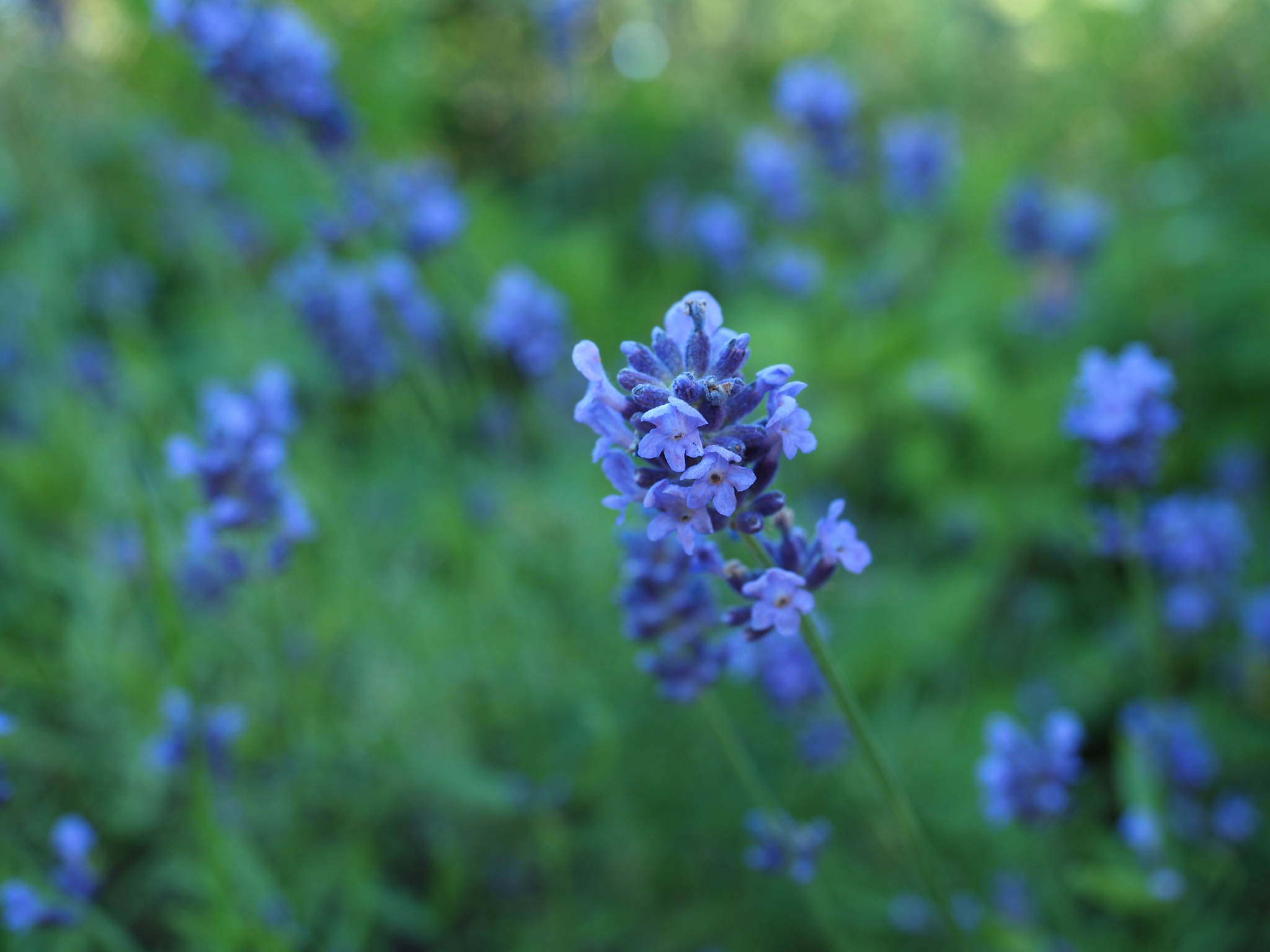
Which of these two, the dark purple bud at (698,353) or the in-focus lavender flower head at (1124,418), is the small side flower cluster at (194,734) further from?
the in-focus lavender flower head at (1124,418)

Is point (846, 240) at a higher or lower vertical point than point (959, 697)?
higher

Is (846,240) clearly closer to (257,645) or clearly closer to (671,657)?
(257,645)

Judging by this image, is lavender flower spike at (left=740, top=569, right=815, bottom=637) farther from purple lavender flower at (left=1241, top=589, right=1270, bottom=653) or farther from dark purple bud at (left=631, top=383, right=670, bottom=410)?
purple lavender flower at (left=1241, top=589, right=1270, bottom=653)

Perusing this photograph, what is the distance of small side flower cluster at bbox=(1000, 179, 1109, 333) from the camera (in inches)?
139

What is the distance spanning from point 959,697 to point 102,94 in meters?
5.40

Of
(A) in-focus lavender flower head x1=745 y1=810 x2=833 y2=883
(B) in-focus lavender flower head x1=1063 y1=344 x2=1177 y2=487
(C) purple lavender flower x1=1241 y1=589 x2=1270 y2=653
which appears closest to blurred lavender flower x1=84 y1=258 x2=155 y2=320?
(A) in-focus lavender flower head x1=745 y1=810 x2=833 y2=883

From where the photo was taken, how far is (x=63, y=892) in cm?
170

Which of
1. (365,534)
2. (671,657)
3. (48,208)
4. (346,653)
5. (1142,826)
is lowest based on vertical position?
(1142,826)

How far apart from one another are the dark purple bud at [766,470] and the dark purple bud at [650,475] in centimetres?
9

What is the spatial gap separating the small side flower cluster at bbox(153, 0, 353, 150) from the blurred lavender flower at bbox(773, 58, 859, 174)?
1.96m

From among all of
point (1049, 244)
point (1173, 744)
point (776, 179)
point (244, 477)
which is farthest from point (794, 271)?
point (244, 477)

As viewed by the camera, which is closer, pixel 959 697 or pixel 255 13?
pixel 255 13

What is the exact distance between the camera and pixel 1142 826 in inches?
73.3

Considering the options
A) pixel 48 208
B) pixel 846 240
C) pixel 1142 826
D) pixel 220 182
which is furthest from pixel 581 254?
pixel 1142 826
